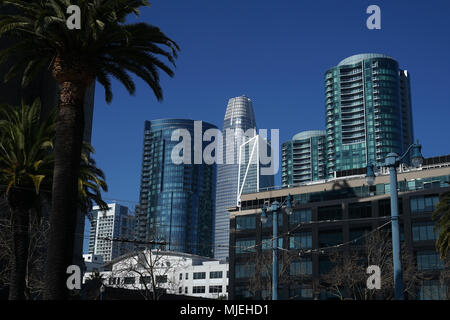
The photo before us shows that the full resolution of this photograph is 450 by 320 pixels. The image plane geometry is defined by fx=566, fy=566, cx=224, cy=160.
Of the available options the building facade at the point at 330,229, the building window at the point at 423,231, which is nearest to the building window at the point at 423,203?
the building facade at the point at 330,229

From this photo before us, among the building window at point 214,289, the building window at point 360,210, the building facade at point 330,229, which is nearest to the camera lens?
the building facade at point 330,229

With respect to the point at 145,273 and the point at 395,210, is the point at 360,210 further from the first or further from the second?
the point at 395,210

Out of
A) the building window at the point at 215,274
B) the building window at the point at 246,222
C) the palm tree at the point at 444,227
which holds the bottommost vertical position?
the palm tree at the point at 444,227

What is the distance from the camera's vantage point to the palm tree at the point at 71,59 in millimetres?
20969

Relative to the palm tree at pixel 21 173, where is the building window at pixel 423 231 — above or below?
above

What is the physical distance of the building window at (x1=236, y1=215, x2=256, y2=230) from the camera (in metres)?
119

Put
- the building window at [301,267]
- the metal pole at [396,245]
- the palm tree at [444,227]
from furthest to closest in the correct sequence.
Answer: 1. the building window at [301,267]
2. the palm tree at [444,227]
3. the metal pole at [396,245]

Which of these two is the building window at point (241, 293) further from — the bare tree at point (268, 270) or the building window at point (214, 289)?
the building window at point (214, 289)

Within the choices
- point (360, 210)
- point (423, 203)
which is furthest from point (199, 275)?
point (423, 203)

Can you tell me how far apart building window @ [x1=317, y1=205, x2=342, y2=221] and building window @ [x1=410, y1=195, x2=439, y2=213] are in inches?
574

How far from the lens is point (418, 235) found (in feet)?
316

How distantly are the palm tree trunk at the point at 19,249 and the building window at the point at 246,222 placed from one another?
296 feet
